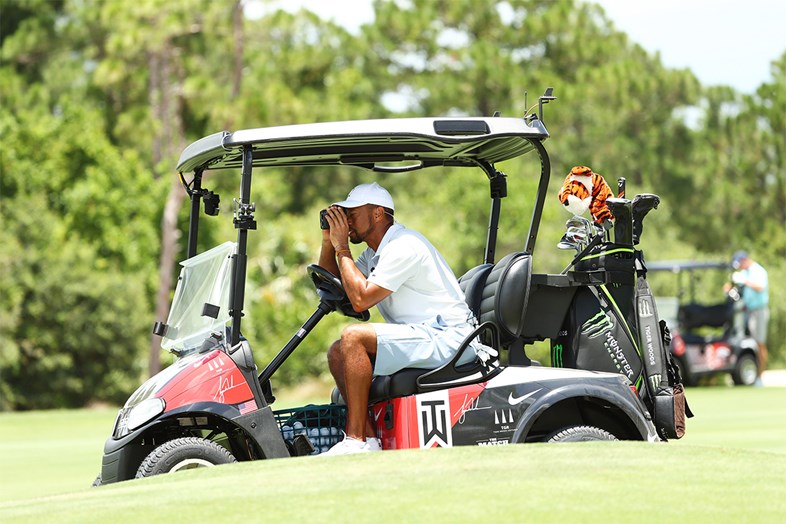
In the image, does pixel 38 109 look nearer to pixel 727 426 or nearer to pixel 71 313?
pixel 71 313

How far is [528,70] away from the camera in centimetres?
4181

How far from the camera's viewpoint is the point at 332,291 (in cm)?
605

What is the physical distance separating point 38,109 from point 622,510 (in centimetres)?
3000

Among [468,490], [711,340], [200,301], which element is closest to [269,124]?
[711,340]

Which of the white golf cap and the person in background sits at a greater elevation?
the white golf cap

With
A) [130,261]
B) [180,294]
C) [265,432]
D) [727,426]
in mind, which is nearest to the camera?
[265,432]

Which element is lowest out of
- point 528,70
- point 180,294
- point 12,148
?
point 180,294

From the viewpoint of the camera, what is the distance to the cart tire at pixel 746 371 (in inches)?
811

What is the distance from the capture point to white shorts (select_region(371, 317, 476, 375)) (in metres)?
5.76

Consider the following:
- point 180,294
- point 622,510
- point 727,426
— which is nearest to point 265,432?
point 180,294

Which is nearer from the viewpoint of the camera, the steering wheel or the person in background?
the steering wheel

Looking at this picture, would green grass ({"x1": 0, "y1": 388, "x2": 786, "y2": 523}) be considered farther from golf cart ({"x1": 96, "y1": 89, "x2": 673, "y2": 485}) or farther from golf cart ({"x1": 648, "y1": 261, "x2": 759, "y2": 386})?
golf cart ({"x1": 648, "y1": 261, "x2": 759, "y2": 386})

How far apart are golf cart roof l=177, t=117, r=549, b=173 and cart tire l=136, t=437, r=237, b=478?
1316 mm

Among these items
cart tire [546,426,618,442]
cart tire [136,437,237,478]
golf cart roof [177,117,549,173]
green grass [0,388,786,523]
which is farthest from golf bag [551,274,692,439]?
cart tire [136,437,237,478]
